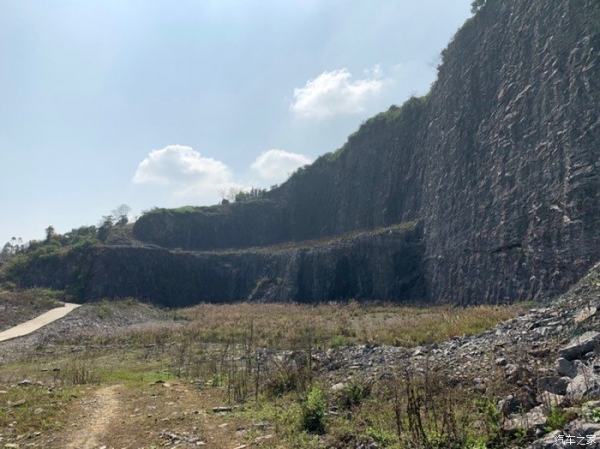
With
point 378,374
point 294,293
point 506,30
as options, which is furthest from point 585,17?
point 294,293

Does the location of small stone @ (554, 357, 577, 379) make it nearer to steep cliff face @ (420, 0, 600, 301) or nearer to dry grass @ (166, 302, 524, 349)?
dry grass @ (166, 302, 524, 349)

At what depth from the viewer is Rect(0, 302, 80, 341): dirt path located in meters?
27.1

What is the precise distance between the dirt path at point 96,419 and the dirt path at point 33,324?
19.4 metres

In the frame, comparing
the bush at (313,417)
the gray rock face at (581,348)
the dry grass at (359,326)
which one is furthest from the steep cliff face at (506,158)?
the bush at (313,417)

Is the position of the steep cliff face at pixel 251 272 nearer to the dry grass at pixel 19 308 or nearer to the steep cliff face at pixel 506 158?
the steep cliff face at pixel 506 158

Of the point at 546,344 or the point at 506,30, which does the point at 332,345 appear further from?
the point at 506,30

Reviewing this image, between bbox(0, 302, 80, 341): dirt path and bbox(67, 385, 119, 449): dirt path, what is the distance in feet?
63.7

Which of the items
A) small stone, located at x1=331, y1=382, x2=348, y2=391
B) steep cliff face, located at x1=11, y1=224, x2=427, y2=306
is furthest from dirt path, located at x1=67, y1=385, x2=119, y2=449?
steep cliff face, located at x1=11, y1=224, x2=427, y2=306

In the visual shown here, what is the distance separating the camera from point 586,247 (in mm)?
19125

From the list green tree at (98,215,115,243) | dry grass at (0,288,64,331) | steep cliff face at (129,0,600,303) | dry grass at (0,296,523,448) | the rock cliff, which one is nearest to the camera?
dry grass at (0,296,523,448)

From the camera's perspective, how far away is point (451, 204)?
33.6m

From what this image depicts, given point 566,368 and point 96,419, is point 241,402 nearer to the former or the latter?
point 96,419

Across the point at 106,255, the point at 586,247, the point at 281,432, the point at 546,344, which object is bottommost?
the point at 281,432

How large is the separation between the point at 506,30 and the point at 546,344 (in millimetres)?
29272
